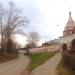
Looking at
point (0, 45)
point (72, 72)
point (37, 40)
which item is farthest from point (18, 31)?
point (37, 40)

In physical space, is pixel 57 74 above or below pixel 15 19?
below

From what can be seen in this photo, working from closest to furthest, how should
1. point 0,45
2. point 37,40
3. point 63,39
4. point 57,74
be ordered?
1. point 57,74
2. point 63,39
3. point 0,45
4. point 37,40

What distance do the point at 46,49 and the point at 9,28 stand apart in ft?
63.1

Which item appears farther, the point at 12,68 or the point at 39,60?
the point at 39,60

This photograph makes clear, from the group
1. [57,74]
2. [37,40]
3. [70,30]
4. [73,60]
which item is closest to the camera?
[73,60]

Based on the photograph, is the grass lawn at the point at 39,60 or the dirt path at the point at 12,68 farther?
the grass lawn at the point at 39,60

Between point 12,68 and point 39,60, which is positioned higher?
point 12,68

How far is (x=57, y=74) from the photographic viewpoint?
23047 mm

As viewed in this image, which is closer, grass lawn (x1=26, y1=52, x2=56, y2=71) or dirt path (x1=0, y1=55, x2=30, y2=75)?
dirt path (x1=0, y1=55, x2=30, y2=75)

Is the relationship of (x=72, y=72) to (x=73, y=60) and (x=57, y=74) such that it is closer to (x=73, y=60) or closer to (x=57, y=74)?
(x=73, y=60)

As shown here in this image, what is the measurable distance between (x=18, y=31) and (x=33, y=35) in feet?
236

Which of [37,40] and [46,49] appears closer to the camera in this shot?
[46,49]

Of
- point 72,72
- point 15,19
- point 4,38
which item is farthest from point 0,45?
point 72,72

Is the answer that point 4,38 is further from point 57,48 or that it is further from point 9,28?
point 57,48
